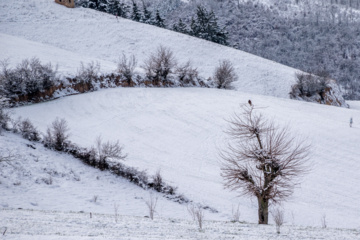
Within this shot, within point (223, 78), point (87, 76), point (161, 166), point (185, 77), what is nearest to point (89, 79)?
point (87, 76)

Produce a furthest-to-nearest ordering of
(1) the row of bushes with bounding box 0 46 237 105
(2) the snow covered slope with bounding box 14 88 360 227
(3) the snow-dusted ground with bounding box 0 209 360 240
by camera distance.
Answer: (1) the row of bushes with bounding box 0 46 237 105 < (2) the snow covered slope with bounding box 14 88 360 227 < (3) the snow-dusted ground with bounding box 0 209 360 240

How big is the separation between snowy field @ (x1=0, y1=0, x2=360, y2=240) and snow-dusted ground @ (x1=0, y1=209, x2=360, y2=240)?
0.09 ft

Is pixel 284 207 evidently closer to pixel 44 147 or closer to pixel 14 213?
pixel 14 213

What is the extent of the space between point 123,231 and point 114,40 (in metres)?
49.3

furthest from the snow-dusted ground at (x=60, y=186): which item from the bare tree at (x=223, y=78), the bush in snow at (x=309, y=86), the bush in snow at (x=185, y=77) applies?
the bush in snow at (x=309, y=86)

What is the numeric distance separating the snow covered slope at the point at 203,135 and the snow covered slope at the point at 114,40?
13224 mm

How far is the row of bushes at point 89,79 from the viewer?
89.7ft

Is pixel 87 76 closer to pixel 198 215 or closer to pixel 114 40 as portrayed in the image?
pixel 114 40

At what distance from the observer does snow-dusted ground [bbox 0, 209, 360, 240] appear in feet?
22.7

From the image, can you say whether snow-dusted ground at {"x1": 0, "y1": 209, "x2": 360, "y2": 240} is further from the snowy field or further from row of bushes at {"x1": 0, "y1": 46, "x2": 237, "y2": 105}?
row of bushes at {"x1": 0, "y1": 46, "x2": 237, "y2": 105}

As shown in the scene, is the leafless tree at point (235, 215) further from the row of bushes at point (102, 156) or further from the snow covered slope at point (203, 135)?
the row of bushes at point (102, 156)

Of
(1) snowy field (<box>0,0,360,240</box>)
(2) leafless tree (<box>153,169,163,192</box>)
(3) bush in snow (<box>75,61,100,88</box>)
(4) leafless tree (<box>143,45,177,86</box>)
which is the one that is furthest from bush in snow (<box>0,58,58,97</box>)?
(2) leafless tree (<box>153,169,163,192</box>)

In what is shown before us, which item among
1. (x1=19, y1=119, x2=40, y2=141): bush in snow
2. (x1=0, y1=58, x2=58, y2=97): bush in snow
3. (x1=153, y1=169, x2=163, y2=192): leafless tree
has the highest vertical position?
(x1=0, y1=58, x2=58, y2=97): bush in snow

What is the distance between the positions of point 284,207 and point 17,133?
16871mm
